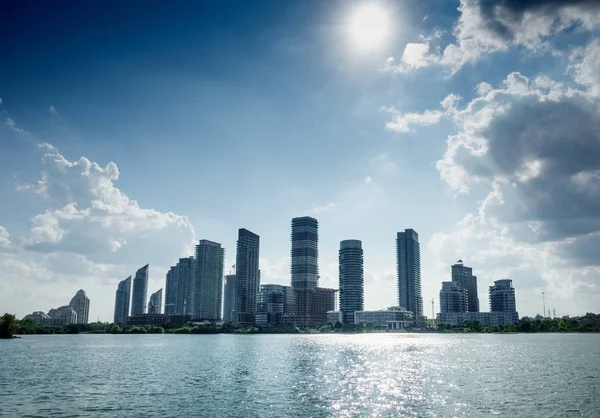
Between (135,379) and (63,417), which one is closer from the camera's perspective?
(63,417)

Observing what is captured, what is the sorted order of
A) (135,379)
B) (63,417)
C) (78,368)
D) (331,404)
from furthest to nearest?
(78,368) < (135,379) < (331,404) < (63,417)

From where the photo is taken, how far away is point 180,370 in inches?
4688

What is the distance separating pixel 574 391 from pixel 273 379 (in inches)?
2218

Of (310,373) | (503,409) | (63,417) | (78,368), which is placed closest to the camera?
(63,417)

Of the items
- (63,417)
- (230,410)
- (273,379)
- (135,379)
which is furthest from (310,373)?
(63,417)

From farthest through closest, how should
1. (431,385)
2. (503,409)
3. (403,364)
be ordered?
(403,364)
(431,385)
(503,409)

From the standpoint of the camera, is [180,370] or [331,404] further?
[180,370]

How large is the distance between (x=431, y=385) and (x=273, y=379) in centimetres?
3253

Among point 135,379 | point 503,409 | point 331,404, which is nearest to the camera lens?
point 503,409

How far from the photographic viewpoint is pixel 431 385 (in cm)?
9112

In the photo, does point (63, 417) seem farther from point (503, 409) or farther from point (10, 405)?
point (503, 409)

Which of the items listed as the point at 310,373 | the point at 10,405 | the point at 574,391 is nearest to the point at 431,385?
the point at 574,391

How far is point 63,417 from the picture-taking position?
204 ft

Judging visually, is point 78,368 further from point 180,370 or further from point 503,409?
point 503,409
